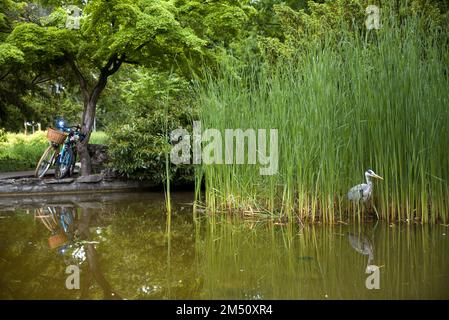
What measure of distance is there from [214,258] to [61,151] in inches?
218

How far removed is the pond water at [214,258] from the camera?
2.85 m

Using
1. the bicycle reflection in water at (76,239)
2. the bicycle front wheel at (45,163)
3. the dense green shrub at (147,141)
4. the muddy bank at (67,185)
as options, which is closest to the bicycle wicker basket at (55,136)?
the bicycle front wheel at (45,163)

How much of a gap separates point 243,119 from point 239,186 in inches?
28.3

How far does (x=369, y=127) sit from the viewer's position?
4.61 metres

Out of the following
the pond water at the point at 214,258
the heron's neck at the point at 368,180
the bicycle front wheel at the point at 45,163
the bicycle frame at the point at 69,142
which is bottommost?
the pond water at the point at 214,258

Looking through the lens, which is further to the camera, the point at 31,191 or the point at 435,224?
the point at 31,191

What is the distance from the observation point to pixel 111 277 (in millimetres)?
3145

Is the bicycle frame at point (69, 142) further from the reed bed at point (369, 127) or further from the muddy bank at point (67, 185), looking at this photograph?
the reed bed at point (369, 127)

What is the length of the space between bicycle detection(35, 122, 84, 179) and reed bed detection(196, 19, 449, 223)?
15.2 ft

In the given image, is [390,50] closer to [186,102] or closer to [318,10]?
[186,102]
